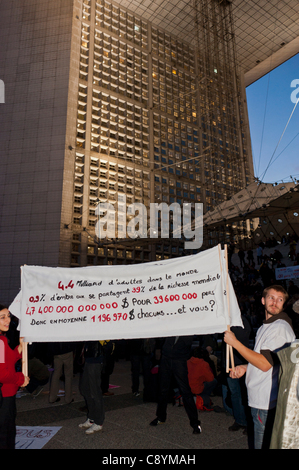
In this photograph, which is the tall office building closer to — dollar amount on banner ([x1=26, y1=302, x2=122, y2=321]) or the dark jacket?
the dark jacket

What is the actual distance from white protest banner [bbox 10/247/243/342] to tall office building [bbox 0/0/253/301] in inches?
895

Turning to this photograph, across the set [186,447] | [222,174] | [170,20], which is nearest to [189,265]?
[186,447]

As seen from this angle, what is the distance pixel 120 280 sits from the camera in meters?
3.96

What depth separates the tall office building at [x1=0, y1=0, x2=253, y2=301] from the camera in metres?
27.8

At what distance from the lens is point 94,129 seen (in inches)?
1213

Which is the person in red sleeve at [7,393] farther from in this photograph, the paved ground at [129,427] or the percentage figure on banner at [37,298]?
the paved ground at [129,427]

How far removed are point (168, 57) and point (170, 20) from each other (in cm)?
468

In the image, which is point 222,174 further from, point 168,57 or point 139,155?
point 168,57

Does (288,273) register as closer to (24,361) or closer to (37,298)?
(37,298)

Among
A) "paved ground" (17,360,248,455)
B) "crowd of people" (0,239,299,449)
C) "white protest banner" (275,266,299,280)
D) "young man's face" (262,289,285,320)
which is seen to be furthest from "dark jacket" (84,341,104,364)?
"white protest banner" (275,266,299,280)

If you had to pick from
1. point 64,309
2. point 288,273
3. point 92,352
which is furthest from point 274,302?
point 288,273

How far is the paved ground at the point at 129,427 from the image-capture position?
4082mm

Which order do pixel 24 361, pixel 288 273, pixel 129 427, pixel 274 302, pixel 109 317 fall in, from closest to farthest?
pixel 274 302
pixel 24 361
pixel 109 317
pixel 129 427
pixel 288 273

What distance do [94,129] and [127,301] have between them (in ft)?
97.3
